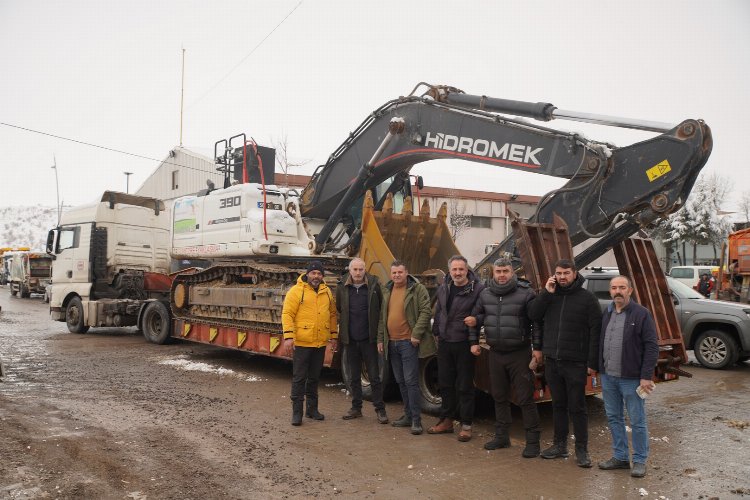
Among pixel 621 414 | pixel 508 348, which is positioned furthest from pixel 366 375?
pixel 621 414

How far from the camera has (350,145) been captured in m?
9.91

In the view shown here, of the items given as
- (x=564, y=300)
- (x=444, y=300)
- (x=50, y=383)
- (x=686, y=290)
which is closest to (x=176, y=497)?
(x=444, y=300)

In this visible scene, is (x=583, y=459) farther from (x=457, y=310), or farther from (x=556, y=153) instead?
(x=556, y=153)

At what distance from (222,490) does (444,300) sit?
9.42 feet

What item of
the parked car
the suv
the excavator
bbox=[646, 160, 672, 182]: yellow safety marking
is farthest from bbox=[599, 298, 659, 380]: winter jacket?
the parked car

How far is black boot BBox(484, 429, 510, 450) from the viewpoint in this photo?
589 cm

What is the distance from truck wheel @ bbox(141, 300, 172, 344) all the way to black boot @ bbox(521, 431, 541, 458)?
9957mm

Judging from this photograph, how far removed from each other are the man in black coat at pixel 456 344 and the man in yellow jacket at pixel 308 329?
141cm

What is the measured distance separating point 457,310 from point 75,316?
1288 cm

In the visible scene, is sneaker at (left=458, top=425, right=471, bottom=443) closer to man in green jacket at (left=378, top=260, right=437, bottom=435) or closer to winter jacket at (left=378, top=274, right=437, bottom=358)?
man in green jacket at (left=378, top=260, right=437, bottom=435)

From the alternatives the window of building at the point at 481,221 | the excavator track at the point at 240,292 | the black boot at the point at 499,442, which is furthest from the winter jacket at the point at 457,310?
the window of building at the point at 481,221

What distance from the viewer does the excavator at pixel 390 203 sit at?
6.54 metres

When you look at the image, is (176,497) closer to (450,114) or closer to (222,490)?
(222,490)

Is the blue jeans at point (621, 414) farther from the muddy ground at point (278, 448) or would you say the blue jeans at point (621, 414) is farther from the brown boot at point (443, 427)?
the brown boot at point (443, 427)
